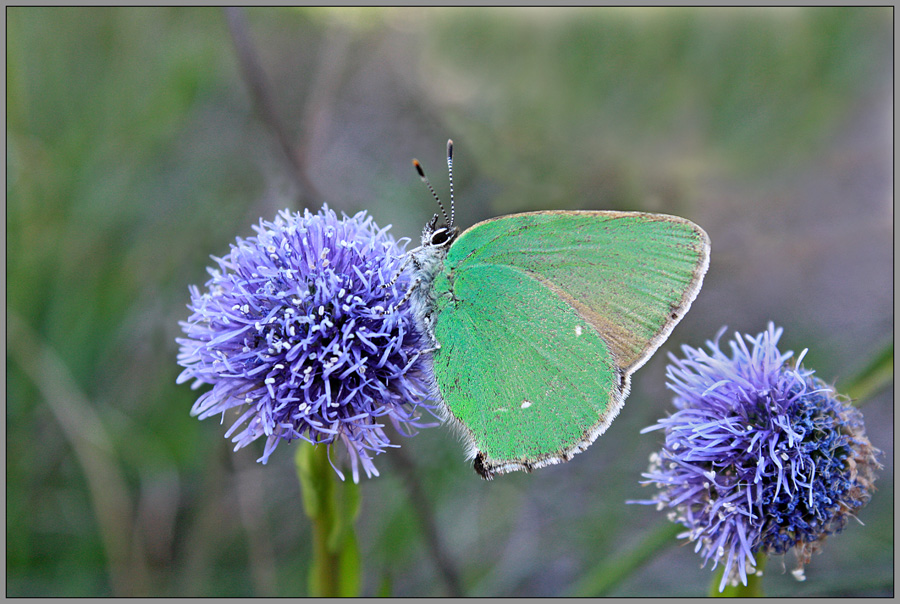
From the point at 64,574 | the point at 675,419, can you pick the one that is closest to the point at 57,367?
the point at 64,574

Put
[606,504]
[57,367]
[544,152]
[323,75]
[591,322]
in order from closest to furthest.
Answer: [591,322], [57,367], [606,504], [544,152], [323,75]

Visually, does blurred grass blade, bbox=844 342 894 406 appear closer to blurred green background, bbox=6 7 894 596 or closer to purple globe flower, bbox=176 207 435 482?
blurred green background, bbox=6 7 894 596

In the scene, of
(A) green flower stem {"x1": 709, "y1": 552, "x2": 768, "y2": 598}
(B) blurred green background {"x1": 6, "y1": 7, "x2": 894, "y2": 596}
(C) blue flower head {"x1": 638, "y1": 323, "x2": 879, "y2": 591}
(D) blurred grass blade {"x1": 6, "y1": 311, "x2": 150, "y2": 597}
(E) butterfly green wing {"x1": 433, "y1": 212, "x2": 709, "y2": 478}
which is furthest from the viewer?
(B) blurred green background {"x1": 6, "y1": 7, "x2": 894, "y2": 596}

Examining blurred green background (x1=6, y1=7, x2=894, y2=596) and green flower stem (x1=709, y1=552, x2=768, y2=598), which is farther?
blurred green background (x1=6, y1=7, x2=894, y2=596)

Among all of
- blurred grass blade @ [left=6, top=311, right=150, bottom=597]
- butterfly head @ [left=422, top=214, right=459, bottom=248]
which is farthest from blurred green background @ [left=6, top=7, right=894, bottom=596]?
butterfly head @ [left=422, top=214, right=459, bottom=248]

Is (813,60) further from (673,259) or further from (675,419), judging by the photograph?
(675,419)

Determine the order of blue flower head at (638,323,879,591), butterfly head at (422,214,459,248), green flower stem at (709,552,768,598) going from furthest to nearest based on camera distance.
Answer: butterfly head at (422,214,459,248), green flower stem at (709,552,768,598), blue flower head at (638,323,879,591)

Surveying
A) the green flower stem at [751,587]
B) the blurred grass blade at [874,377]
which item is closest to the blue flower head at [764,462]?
the green flower stem at [751,587]
